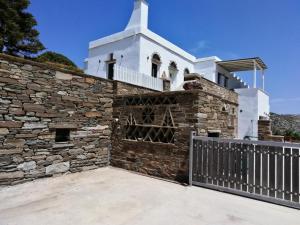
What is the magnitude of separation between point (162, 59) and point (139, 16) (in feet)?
9.39

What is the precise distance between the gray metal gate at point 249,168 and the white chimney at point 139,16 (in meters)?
8.66

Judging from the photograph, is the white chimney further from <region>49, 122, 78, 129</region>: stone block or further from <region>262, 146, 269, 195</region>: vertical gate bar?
<region>262, 146, 269, 195</region>: vertical gate bar

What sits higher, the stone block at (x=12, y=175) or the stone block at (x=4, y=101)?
the stone block at (x=4, y=101)

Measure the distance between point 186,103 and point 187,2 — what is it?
17.1 ft

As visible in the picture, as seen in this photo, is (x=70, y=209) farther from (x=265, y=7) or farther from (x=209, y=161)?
(x=265, y=7)

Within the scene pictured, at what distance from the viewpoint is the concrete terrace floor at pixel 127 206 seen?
11.0 ft

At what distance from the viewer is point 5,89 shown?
4.88 m

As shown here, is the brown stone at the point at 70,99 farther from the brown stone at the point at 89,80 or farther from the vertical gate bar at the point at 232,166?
the vertical gate bar at the point at 232,166

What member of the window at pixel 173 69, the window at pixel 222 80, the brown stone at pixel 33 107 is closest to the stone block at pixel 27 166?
the brown stone at pixel 33 107

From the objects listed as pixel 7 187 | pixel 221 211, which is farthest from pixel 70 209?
pixel 221 211

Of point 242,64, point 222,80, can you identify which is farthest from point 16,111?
point 242,64

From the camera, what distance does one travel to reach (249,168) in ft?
14.7

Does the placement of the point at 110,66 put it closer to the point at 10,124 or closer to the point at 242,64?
the point at 10,124

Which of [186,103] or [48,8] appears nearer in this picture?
[186,103]
